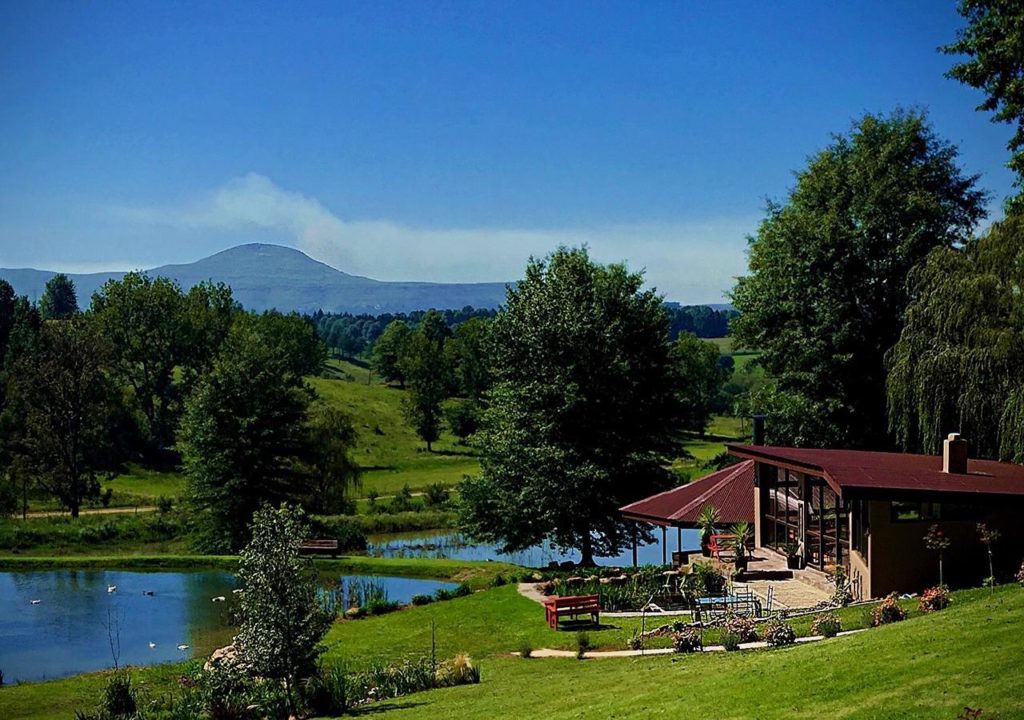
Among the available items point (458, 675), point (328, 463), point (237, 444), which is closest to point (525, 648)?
point (458, 675)

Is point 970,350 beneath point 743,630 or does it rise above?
above

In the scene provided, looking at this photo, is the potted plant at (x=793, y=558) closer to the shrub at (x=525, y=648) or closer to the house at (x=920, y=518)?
the house at (x=920, y=518)

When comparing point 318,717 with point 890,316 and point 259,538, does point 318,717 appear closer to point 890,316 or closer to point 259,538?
point 259,538

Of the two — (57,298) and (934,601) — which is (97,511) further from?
(57,298)

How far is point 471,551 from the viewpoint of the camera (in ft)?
178

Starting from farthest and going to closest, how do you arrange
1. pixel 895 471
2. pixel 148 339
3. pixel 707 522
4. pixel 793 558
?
pixel 148 339, pixel 707 522, pixel 793 558, pixel 895 471

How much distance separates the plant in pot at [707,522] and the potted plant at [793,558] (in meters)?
2.27

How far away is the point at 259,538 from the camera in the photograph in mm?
19141

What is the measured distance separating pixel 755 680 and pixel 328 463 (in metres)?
46.0

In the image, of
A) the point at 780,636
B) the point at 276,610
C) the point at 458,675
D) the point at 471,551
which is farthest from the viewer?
the point at 471,551

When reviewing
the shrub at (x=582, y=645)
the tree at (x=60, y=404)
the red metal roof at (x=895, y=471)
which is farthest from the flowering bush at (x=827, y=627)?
the tree at (x=60, y=404)

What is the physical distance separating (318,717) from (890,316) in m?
28.4

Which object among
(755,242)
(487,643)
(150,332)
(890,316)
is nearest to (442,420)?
(150,332)

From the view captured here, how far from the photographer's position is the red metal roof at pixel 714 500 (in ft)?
107
